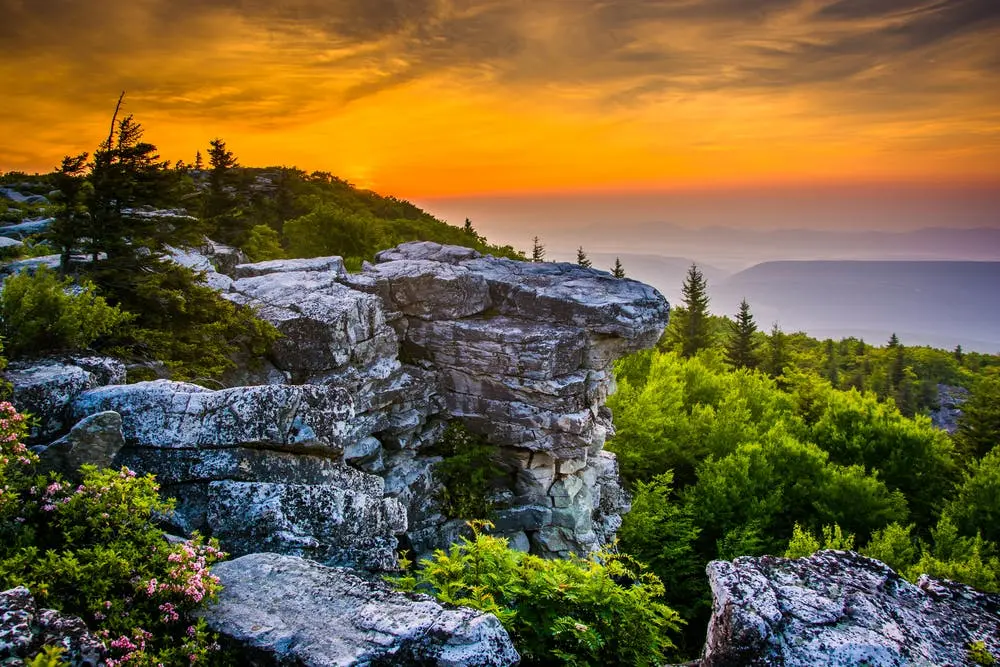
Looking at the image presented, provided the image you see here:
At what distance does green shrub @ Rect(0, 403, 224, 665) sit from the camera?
18.1 ft

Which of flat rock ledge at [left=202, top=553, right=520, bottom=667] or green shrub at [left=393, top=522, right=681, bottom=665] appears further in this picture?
green shrub at [left=393, top=522, right=681, bottom=665]

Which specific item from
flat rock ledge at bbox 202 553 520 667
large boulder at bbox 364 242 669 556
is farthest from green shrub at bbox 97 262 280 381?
flat rock ledge at bbox 202 553 520 667

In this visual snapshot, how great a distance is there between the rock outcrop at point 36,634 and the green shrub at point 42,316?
6001 mm

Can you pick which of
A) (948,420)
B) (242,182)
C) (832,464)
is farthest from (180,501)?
(948,420)

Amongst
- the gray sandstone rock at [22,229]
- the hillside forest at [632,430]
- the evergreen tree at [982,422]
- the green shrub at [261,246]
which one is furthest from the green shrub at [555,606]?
the evergreen tree at [982,422]

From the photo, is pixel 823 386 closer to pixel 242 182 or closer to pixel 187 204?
pixel 187 204

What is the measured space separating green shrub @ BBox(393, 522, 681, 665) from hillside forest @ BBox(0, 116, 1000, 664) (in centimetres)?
4

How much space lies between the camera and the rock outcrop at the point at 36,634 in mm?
4594

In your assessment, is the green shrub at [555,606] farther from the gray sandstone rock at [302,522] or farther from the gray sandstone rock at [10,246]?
the gray sandstone rock at [10,246]

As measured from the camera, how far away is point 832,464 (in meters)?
29.4

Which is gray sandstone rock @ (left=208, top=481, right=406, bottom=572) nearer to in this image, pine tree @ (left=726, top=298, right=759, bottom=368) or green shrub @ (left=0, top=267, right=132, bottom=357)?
green shrub @ (left=0, top=267, right=132, bottom=357)

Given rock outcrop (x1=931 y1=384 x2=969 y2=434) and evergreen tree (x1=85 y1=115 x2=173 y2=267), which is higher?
evergreen tree (x1=85 y1=115 x2=173 y2=267)

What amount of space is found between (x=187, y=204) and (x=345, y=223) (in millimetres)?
24911

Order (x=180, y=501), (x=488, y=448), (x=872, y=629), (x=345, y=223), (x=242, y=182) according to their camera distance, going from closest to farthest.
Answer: (x=872, y=629) < (x=180, y=501) < (x=488, y=448) < (x=345, y=223) < (x=242, y=182)
